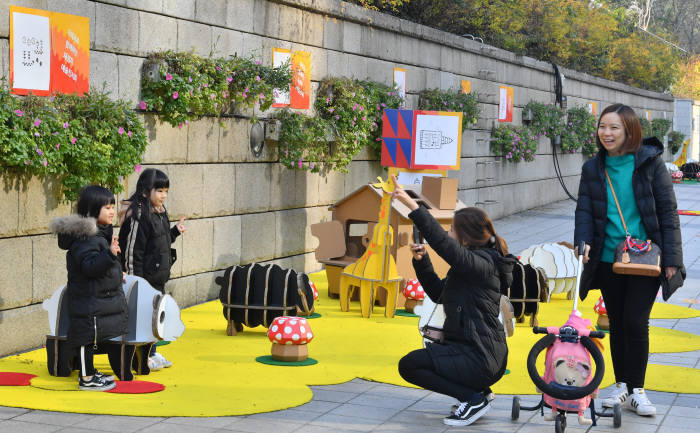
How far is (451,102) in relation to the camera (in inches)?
605

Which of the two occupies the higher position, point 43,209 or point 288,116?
point 288,116

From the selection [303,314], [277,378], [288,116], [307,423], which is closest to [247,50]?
[288,116]

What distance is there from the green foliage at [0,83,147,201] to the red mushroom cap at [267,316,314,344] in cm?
182

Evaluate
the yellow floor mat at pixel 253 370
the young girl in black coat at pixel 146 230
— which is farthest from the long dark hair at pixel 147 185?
the yellow floor mat at pixel 253 370

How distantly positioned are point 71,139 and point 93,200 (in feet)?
4.24

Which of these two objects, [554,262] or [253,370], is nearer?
[253,370]

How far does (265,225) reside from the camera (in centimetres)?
1075

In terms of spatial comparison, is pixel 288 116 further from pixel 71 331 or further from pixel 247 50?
pixel 71 331

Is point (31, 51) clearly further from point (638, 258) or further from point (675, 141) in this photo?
point (675, 141)

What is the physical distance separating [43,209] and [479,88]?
11445mm

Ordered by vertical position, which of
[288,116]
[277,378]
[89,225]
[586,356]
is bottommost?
[277,378]

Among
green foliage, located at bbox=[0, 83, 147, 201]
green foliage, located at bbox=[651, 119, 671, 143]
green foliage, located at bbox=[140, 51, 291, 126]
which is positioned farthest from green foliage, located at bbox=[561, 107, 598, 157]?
green foliage, located at bbox=[0, 83, 147, 201]

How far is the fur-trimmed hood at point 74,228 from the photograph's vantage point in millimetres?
5988

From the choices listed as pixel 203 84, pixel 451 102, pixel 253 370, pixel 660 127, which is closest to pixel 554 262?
pixel 203 84
